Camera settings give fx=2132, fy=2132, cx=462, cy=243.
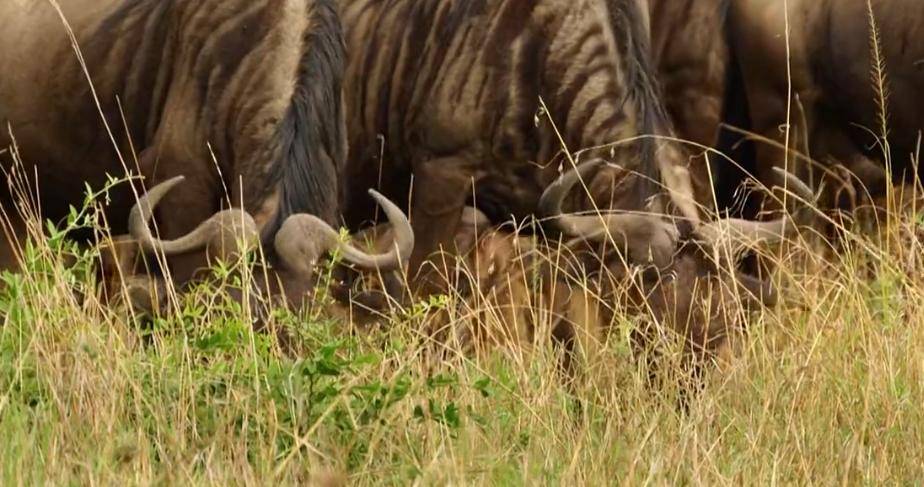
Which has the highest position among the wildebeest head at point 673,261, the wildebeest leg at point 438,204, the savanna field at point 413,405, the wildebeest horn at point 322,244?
the savanna field at point 413,405

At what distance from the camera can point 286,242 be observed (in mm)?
6781

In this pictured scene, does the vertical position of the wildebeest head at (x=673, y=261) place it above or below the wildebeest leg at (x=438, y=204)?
above

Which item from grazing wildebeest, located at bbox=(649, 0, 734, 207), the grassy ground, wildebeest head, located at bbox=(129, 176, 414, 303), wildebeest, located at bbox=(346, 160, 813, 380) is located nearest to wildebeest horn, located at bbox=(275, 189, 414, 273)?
wildebeest head, located at bbox=(129, 176, 414, 303)

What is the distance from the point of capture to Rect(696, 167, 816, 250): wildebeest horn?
Result: 279 inches

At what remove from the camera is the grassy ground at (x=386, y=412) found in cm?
455

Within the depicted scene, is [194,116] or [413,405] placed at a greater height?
[413,405]

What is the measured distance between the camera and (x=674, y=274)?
23.2 ft

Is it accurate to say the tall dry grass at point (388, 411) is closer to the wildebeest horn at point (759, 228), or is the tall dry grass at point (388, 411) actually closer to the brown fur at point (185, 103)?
the wildebeest horn at point (759, 228)

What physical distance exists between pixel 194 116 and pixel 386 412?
9.80ft

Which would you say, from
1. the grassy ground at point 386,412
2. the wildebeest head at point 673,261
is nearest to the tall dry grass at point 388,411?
the grassy ground at point 386,412

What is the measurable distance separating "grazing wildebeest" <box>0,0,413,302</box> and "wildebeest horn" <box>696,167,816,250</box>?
3.35 feet

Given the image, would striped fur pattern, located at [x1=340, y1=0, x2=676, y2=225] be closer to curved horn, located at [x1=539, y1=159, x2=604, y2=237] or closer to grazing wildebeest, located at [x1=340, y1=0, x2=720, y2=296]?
grazing wildebeest, located at [x1=340, y1=0, x2=720, y2=296]

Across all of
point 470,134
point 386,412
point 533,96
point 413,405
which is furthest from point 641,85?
point 386,412

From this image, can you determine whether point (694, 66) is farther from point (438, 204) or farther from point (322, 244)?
point (322, 244)
